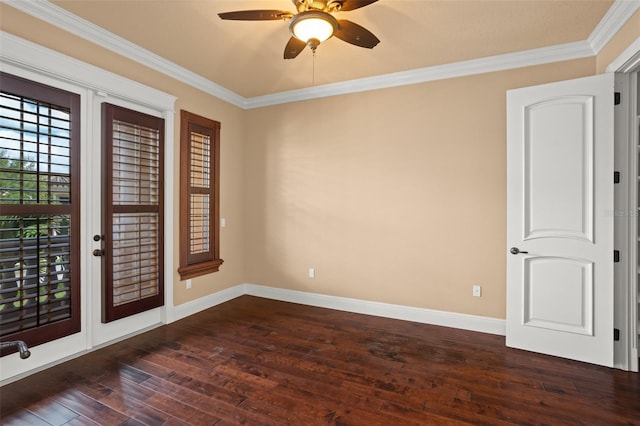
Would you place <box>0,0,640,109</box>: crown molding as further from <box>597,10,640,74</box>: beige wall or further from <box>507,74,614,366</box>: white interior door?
<box>507,74,614,366</box>: white interior door

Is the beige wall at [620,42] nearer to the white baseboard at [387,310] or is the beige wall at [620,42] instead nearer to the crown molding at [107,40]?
the white baseboard at [387,310]

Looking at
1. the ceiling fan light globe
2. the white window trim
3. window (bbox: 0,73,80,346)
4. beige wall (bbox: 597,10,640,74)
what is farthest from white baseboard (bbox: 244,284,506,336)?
the ceiling fan light globe

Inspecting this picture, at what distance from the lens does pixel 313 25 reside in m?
2.13

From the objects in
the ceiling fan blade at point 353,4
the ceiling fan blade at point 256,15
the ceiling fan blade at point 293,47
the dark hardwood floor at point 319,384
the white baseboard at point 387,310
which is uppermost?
the ceiling fan blade at point 353,4

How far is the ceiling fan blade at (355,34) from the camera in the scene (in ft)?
7.22

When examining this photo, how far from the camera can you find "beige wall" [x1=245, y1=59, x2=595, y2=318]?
3424 mm

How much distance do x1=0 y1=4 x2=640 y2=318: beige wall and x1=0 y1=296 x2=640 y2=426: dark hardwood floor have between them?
0.76m

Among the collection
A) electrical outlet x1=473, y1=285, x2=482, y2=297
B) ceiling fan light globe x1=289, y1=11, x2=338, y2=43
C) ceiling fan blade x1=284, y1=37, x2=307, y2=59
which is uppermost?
ceiling fan blade x1=284, y1=37, x2=307, y2=59

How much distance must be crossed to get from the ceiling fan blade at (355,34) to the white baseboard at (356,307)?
9.44 ft

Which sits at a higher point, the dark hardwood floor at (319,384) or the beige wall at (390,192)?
the beige wall at (390,192)

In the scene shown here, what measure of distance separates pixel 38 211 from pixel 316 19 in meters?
2.59

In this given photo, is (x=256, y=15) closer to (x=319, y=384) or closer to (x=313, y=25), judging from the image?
(x=313, y=25)

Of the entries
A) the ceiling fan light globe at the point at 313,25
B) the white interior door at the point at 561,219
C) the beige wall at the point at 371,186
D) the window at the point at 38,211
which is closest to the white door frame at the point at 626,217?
the white interior door at the point at 561,219

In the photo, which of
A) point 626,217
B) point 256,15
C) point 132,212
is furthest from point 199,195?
point 626,217
